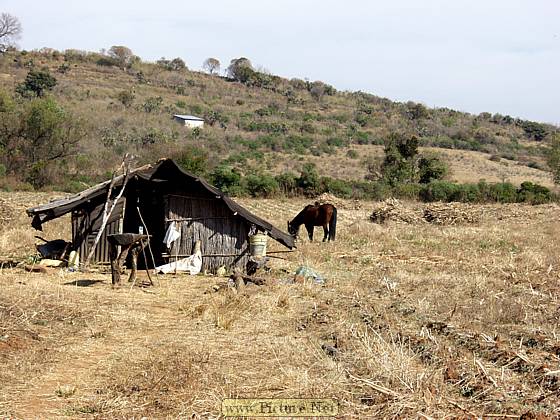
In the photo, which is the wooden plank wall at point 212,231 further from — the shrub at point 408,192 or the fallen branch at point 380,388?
the shrub at point 408,192

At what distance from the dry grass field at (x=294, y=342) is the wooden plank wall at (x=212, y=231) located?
131 cm

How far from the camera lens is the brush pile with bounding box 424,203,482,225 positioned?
2878 cm

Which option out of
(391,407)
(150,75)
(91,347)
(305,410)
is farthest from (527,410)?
(150,75)

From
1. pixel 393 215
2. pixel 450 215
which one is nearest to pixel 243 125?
pixel 393 215

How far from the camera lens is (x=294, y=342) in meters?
9.20

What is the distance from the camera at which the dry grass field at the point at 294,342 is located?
681 cm

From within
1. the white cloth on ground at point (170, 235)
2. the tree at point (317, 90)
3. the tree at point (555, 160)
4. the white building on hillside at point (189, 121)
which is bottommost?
the white cloth on ground at point (170, 235)

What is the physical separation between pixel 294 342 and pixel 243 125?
5613 centimetres

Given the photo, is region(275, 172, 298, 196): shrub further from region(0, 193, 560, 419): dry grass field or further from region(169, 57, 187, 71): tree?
region(169, 57, 187, 71): tree

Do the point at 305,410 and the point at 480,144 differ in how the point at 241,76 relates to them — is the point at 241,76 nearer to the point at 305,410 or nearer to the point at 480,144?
the point at 480,144

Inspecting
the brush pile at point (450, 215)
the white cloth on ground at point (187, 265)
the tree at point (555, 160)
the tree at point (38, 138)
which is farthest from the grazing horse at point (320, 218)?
the tree at point (555, 160)

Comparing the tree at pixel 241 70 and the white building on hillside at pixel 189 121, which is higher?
the tree at pixel 241 70

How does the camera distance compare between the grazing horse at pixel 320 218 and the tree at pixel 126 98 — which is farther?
the tree at pixel 126 98

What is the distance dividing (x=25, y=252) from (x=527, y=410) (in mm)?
15021
